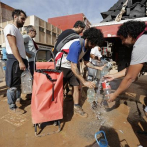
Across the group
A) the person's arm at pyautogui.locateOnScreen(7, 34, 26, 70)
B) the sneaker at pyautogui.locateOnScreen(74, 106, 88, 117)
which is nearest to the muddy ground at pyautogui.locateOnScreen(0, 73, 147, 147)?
the sneaker at pyautogui.locateOnScreen(74, 106, 88, 117)

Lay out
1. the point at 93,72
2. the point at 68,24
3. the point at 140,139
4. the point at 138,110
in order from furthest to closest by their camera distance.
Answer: the point at 68,24
the point at 93,72
the point at 138,110
the point at 140,139

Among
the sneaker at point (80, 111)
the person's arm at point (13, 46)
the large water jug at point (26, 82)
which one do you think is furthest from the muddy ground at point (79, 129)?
the person's arm at point (13, 46)

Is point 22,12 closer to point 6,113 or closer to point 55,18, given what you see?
point 6,113

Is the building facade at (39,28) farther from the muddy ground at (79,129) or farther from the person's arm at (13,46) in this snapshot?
the muddy ground at (79,129)

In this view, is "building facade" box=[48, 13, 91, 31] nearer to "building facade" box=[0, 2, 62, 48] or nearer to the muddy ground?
"building facade" box=[0, 2, 62, 48]

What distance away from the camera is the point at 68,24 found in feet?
84.6

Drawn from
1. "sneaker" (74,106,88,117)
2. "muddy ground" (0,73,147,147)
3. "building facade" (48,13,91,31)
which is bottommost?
→ "muddy ground" (0,73,147,147)

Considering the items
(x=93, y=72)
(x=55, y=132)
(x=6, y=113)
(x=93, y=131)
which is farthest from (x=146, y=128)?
(x=6, y=113)

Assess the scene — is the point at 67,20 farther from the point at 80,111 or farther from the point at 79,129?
the point at 79,129

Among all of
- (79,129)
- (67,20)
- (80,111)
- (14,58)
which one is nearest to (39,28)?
(67,20)

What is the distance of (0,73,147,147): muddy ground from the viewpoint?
1.80 meters

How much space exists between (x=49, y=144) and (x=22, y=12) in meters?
2.59

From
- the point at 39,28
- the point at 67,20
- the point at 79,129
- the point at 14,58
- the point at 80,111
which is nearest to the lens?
the point at 79,129

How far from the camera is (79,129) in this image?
213 centimetres
